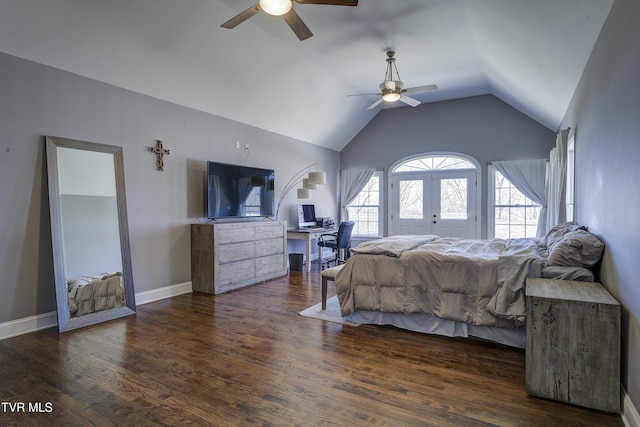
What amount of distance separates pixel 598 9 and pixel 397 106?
541cm

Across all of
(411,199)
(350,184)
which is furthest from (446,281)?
(350,184)

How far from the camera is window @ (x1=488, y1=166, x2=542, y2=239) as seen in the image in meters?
6.61

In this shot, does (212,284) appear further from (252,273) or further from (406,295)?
(406,295)

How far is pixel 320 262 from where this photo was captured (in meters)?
6.98

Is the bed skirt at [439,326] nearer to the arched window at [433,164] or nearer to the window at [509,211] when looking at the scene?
the window at [509,211]

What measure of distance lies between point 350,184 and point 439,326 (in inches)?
217

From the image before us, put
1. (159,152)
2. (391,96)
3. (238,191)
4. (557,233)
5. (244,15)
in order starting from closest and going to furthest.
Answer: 1. (244,15)
2. (557,233)
3. (159,152)
4. (391,96)
5. (238,191)

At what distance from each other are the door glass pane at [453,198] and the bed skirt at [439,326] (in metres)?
4.45

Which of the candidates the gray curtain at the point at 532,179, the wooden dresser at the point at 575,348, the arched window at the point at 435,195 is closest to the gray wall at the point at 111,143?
the arched window at the point at 435,195

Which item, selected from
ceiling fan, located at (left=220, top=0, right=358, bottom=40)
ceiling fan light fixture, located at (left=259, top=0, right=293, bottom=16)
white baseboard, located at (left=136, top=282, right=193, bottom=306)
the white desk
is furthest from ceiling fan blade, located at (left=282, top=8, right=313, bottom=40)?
the white desk

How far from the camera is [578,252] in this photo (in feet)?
8.79

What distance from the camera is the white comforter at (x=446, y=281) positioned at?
2842 mm

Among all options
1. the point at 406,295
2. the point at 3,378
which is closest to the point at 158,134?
the point at 3,378

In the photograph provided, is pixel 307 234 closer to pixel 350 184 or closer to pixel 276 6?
pixel 350 184
